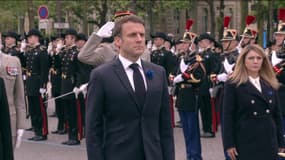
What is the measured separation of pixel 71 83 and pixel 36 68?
2.98 ft

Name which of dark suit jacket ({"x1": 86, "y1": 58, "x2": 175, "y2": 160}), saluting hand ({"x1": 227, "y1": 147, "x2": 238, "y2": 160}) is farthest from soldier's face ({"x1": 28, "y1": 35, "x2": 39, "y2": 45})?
dark suit jacket ({"x1": 86, "y1": 58, "x2": 175, "y2": 160})

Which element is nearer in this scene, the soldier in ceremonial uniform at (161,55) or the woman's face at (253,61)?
the woman's face at (253,61)

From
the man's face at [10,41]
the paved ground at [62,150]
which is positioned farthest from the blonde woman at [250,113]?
the man's face at [10,41]

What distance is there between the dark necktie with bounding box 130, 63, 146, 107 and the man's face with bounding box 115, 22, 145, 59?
9 centimetres

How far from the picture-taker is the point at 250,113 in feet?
23.0

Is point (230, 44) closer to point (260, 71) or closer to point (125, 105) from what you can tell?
point (260, 71)

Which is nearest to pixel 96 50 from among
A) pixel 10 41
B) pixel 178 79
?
pixel 178 79

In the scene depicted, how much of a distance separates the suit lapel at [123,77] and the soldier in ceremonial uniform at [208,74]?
612 cm

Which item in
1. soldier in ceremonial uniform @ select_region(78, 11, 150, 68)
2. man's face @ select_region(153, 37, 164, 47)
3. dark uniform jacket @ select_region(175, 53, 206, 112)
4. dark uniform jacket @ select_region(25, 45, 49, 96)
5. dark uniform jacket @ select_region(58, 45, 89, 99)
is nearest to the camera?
soldier in ceremonial uniform @ select_region(78, 11, 150, 68)

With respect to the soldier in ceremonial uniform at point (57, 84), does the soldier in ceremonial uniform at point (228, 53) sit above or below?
above

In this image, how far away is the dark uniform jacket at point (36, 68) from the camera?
43.6ft

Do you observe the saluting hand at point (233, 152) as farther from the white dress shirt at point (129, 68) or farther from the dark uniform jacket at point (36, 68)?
the dark uniform jacket at point (36, 68)

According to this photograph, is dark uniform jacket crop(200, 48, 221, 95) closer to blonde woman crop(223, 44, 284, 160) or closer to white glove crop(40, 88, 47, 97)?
white glove crop(40, 88, 47, 97)

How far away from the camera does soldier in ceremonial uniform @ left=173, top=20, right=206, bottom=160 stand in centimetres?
1038
